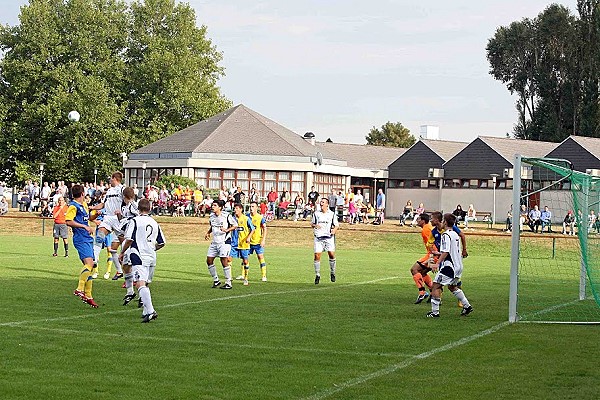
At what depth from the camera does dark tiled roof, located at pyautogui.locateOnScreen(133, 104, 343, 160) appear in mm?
64500

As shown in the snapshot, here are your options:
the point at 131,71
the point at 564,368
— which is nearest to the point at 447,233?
the point at 564,368

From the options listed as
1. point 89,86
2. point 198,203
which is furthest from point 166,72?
point 198,203

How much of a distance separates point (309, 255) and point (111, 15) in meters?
48.0

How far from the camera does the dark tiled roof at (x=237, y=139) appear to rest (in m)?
64.5

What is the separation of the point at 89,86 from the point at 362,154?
24858 millimetres

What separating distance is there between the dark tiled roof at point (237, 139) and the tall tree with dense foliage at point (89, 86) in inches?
206

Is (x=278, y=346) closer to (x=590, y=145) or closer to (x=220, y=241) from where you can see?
(x=220, y=241)

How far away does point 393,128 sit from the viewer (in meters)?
115

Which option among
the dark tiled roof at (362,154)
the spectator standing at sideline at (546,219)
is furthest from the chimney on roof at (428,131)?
the spectator standing at sideline at (546,219)

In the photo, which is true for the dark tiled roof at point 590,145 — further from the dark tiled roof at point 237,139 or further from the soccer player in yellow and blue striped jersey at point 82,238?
the soccer player in yellow and blue striped jersey at point 82,238

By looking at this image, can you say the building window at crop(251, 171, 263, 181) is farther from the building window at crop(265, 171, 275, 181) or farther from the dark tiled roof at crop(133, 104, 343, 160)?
the dark tiled roof at crop(133, 104, 343, 160)

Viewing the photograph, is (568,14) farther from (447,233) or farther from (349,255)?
(447,233)

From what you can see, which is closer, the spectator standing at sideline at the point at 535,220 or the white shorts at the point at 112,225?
the white shorts at the point at 112,225

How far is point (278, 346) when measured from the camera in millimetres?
12469
